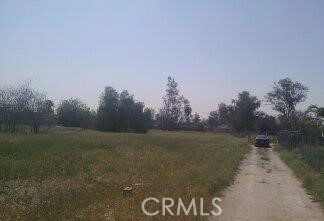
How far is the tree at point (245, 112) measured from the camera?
117m

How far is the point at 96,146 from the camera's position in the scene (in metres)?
33.5

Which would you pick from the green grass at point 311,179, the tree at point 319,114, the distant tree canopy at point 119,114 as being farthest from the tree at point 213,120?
the green grass at point 311,179

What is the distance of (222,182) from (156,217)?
283 inches

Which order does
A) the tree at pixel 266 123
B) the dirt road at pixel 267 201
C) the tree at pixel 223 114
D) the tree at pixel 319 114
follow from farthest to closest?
1. the tree at pixel 223 114
2. the tree at pixel 266 123
3. the tree at pixel 319 114
4. the dirt road at pixel 267 201

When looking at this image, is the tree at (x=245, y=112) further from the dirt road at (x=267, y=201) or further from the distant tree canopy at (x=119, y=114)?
the dirt road at (x=267, y=201)

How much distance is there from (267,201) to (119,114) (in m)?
83.6

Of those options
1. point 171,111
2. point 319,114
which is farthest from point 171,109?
point 319,114

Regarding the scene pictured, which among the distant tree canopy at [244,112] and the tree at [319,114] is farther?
the distant tree canopy at [244,112]

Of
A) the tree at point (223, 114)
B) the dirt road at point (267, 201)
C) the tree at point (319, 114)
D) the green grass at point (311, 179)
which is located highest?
the tree at point (223, 114)

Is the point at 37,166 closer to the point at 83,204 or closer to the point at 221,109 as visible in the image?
the point at 83,204

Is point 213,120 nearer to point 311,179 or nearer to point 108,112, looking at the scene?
point 108,112

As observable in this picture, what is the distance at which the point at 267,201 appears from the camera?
13.7 m

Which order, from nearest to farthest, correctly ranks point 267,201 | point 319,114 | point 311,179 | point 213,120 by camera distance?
point 267,201, point 311,179, point 319,114, point 213,120

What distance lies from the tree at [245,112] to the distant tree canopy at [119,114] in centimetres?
3013
